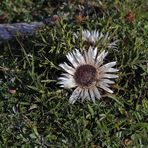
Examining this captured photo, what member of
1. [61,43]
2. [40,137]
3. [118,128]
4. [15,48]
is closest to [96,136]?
[118,128]

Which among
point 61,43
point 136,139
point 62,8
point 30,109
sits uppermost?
point 62,8

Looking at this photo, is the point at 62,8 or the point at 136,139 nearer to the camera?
the point at 136,139

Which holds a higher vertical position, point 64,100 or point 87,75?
point 87,75

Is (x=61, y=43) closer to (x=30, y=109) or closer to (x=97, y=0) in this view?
(x=30, y=109)
